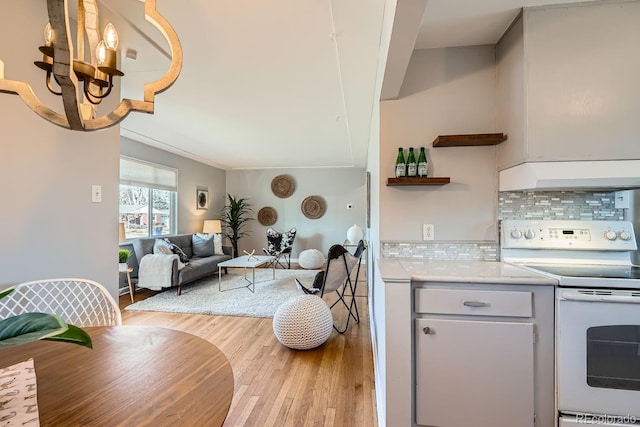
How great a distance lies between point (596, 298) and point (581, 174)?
0.66 m

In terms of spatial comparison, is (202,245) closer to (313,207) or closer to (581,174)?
(313,207)

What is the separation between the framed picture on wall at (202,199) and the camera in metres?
6.46

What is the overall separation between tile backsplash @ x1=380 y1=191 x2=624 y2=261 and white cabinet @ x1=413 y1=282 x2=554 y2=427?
0.51 m

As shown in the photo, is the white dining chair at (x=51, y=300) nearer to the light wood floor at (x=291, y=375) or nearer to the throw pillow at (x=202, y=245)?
the light wood floor at (x=291, y=375)

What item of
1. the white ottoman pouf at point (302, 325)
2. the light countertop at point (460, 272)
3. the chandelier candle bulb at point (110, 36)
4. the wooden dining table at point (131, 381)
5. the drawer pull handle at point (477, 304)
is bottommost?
the white ottoman pouf at point (302, 325)

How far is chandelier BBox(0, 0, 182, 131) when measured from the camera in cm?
87

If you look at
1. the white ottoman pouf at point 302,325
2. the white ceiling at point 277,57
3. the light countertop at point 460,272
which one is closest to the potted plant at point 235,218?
the white ceiling at point 277,57

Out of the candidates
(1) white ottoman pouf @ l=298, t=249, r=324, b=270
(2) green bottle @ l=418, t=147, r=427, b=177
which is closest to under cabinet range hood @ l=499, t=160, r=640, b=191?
(2) green bottle @ l=418, t=147, r=427, b=177

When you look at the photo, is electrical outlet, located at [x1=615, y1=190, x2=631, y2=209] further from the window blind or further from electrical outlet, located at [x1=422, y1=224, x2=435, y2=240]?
the window blind

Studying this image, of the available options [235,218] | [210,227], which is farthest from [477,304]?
[235,218]

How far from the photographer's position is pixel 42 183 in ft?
5.09

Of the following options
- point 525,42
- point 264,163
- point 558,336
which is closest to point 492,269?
point 558,336

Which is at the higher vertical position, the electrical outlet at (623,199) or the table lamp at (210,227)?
the electrical outlet at (623,199)

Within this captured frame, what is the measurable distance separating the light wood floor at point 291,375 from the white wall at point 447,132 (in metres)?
1.11
